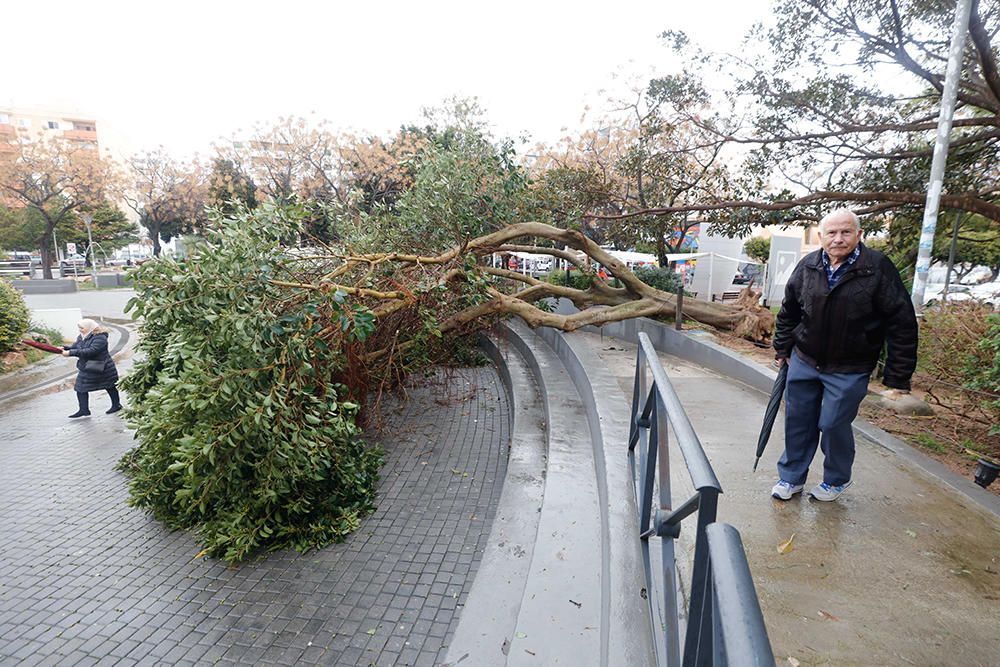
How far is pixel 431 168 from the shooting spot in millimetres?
7773

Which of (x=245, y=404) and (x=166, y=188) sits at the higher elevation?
(x=166, y=188)

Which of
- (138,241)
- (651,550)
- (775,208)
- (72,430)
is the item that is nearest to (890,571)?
(651,550)

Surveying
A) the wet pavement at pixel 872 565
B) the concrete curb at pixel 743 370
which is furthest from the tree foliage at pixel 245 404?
the concrete curb at pixel 743 370

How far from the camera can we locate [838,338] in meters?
2.57

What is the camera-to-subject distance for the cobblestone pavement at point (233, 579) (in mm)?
3006

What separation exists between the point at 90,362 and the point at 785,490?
28.0 ft

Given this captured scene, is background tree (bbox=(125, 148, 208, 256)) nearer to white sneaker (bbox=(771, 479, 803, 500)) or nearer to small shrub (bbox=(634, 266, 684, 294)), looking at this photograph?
small shrub (bbox=(634, 266, 684, 294))

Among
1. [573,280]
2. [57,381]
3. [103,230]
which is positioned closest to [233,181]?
[57,381]

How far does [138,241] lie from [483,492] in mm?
46784

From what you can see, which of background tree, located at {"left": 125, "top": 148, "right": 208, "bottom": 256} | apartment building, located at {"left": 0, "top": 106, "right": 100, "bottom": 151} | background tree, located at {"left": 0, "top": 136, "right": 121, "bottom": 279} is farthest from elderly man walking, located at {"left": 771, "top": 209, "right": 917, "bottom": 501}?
apartment building, located at {"left": 0, "top": 106, "right": 100, "bottom": 151}

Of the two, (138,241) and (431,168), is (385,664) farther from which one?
(138,241)

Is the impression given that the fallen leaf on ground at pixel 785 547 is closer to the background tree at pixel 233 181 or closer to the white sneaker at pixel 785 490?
the white sneaker at pixel 785 490

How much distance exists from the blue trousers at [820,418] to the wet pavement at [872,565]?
9.2 inches

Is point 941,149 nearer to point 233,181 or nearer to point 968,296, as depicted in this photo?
point 968,296
